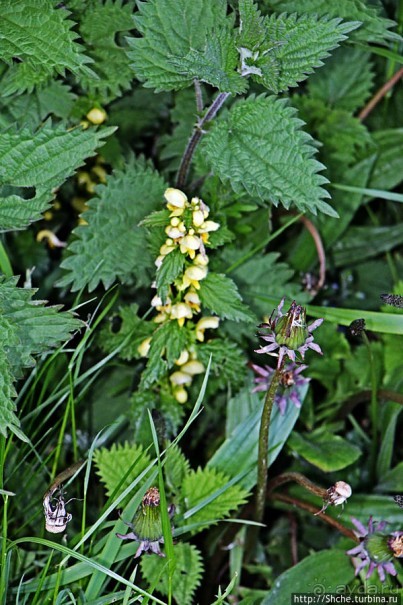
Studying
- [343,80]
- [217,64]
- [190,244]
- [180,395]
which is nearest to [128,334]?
[180,395]

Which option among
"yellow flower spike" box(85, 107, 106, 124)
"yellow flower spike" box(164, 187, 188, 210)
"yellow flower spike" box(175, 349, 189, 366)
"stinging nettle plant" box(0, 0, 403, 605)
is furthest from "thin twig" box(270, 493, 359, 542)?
"yellow flower spike" box(85, 107, 106, 124)

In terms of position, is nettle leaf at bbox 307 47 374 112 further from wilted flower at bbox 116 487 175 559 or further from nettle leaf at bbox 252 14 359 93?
wilted flower at bbox 116 487 175 559

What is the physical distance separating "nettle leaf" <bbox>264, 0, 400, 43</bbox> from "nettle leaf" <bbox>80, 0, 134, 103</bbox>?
29cm

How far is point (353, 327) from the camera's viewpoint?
1.25 m

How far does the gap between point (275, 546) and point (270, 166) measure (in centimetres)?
82

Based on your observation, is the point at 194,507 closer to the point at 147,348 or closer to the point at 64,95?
the point at 147,348

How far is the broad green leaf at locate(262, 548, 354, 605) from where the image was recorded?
4.48 ft

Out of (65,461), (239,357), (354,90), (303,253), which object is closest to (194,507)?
(239,357)

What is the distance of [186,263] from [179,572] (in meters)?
0.54

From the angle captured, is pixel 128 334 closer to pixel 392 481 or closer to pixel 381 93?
pixel 392 481

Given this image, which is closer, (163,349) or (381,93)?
(163,349)

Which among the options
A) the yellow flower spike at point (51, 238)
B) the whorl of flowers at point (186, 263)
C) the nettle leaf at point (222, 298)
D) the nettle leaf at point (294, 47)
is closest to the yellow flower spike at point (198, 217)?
the whorl of flowers at point (186, 263)

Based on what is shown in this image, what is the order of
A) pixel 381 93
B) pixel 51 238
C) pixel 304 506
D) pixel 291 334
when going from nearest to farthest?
1. pixel 291 334
2. pixel 304 506
3. pixel 51 238
4. pixel 381 93

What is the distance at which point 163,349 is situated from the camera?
4.42 ft
